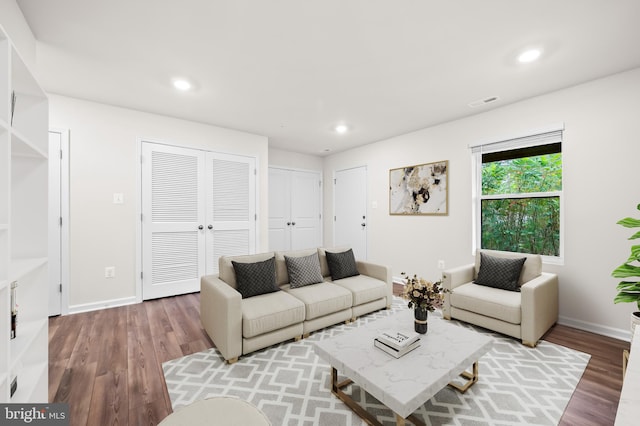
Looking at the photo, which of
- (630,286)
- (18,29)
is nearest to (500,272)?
(630,286)

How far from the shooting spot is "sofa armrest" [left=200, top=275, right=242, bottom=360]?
2145 millimetres

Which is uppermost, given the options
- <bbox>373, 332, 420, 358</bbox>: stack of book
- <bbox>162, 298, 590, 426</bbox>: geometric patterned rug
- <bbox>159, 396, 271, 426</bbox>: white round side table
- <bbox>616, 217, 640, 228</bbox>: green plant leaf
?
<bbox>616, 217, 640, 228</bbox>: green plant leaf

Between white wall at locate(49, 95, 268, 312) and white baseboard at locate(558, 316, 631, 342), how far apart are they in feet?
16.5

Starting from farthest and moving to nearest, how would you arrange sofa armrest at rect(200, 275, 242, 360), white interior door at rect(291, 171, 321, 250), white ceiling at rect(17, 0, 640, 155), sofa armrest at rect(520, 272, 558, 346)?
1. white interior door at rect(291, 171, 321, 250)
2. sofa armrest at rect(520, 272, 558, 346)
3. sofa armrest at rect(200, 275, 242, 360)
4. white ceiling at rect(17, 0, 640, 155)

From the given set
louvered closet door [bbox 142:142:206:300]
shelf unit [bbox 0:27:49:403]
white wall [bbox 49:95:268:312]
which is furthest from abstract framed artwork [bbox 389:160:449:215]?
shelf unit [bbox 0:27:49:403]

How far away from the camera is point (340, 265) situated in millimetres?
3295

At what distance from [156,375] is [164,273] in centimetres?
201

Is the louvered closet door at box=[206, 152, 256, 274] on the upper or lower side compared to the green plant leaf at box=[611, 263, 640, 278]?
upper

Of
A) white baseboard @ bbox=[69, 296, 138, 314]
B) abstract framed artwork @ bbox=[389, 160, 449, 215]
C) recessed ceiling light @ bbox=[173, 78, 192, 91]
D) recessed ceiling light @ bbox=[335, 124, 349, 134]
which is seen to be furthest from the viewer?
recessed ceiling light @ bbox=[335, 124, 349, 134]

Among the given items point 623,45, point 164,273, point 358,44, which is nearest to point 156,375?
point 164,273

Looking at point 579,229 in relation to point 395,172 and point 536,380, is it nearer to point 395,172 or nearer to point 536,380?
point 536,380

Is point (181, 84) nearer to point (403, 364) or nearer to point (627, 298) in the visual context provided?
point (403, 364)

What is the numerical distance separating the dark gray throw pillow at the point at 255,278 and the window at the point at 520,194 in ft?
9.12

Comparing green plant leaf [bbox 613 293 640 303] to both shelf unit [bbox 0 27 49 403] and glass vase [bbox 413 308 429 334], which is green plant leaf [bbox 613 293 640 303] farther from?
shelf unit [bbox 0 27 49 403]
